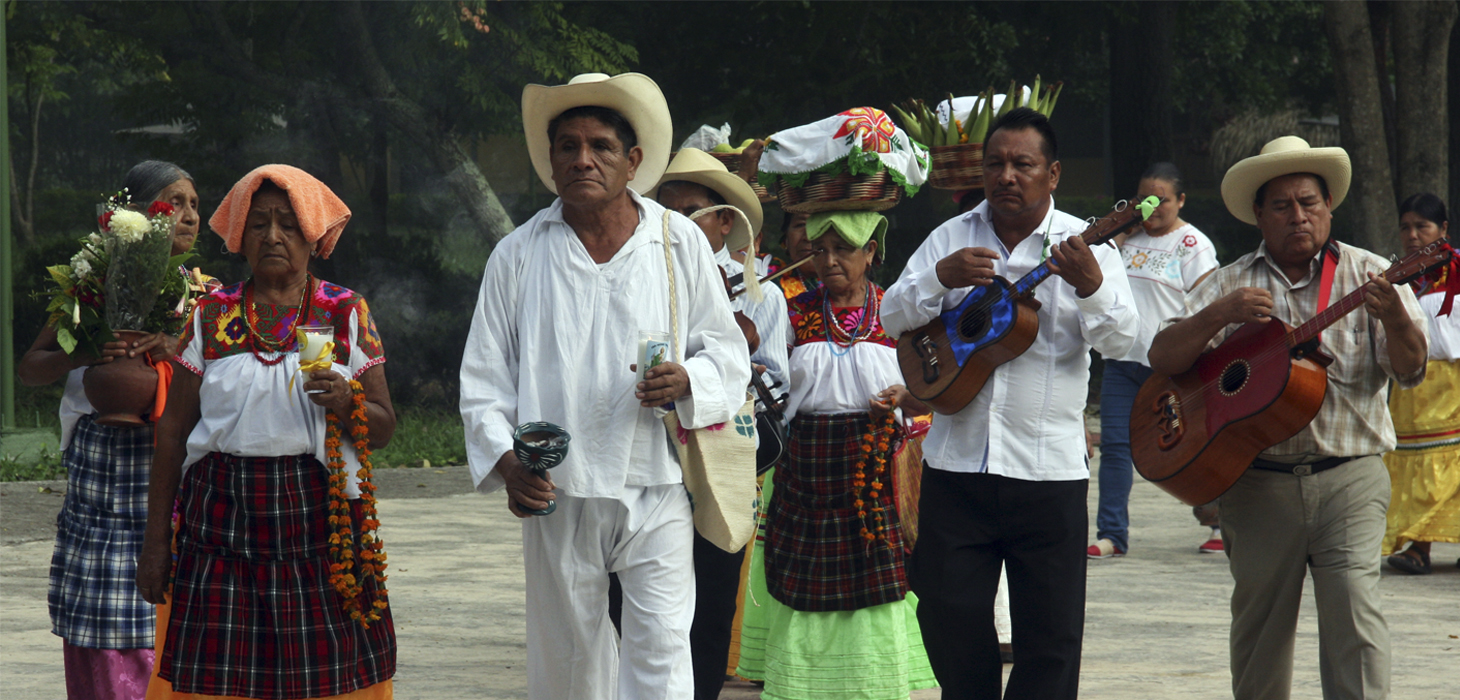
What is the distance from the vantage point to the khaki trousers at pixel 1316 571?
4.88m

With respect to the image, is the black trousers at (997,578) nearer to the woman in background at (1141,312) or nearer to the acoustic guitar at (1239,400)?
the acoustic guitar at (1239,400)

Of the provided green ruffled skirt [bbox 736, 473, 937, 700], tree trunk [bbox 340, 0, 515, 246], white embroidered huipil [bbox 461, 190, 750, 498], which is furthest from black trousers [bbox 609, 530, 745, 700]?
tree trunk [bbox 340, 0, 515, 246]

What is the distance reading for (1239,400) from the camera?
4.82m

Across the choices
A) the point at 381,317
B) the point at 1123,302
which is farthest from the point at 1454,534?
the point at 381,317

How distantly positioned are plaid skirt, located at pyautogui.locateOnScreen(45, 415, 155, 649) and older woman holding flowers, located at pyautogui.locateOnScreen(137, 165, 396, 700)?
29.1 inches

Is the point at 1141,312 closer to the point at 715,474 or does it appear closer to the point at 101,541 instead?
the point at 715,474

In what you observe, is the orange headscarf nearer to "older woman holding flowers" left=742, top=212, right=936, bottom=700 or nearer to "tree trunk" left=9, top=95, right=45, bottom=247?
"older woman holding flowers" left=742, top=212, right=936, bottom=700

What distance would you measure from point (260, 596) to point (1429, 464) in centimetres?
691

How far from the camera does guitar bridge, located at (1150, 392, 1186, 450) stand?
5.05 m

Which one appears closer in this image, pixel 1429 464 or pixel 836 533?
pixel 836 533

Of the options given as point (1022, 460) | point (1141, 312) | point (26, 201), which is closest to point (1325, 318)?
point (1022, 460)

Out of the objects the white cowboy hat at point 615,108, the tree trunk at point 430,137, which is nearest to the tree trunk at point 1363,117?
the tree trunk at point 430,137

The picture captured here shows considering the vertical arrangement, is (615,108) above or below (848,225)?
above

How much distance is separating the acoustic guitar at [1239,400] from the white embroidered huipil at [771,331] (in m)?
1.38
